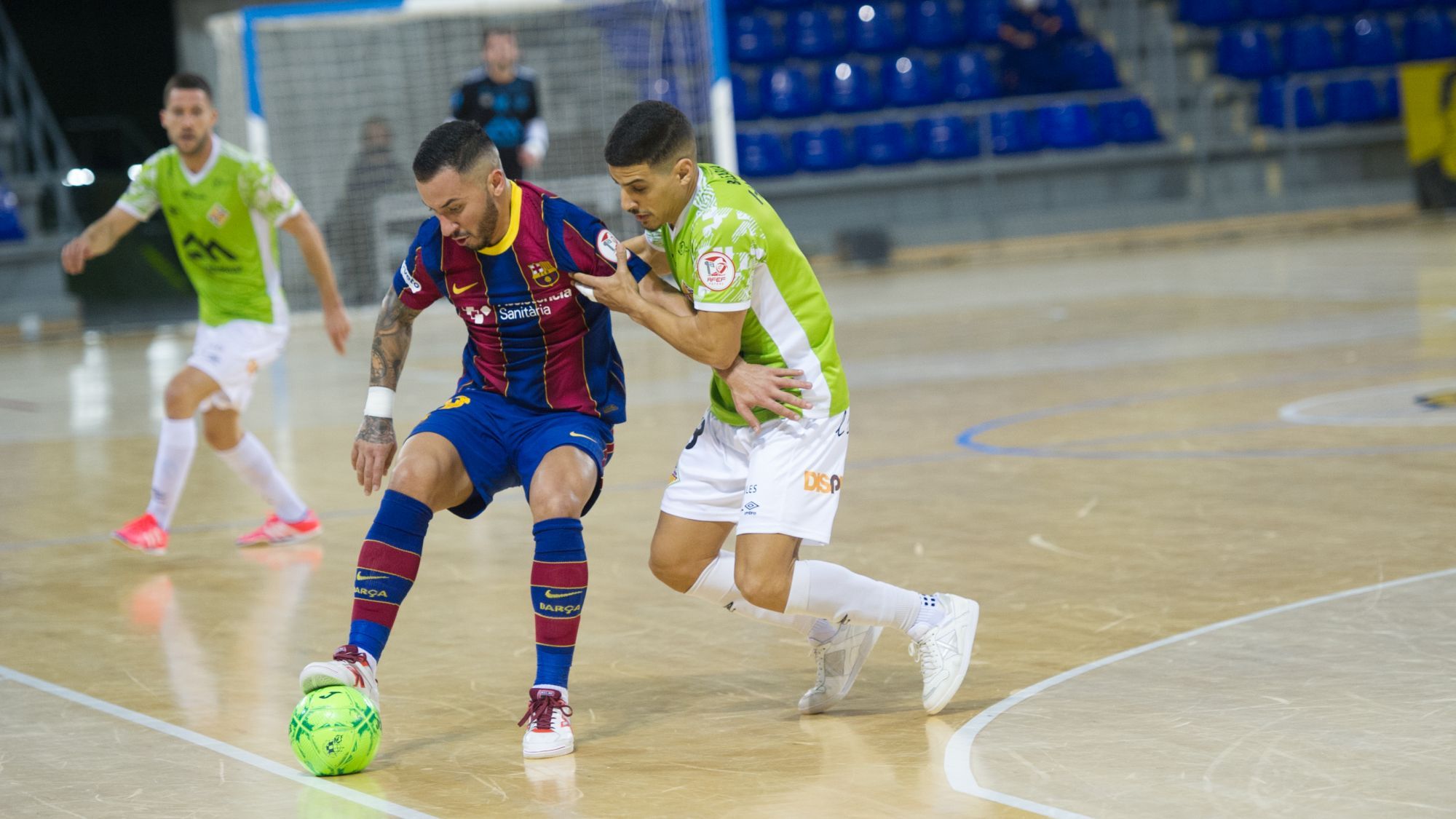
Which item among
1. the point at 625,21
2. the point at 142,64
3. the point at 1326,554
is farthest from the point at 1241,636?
the point at 142,64

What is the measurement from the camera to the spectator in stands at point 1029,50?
22.3 metres

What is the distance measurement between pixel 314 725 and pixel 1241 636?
256 centimetres

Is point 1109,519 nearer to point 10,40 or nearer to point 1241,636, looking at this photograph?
point 1241,636

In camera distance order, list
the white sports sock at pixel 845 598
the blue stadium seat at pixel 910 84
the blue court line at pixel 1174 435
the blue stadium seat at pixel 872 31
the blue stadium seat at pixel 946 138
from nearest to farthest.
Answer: the white sports sock at pixel 845 598 < the blue court line at pixel 1174 435 < the blue stadium seat at pixel 946 138 < the blue stadium seat at pixel 910 84 < the blue stadium seat at pixel 872 31

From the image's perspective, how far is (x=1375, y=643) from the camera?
4559 mm

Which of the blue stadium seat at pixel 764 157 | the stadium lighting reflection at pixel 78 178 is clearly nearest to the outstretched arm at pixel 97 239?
the stadium lighting reflection at pixel 78 178

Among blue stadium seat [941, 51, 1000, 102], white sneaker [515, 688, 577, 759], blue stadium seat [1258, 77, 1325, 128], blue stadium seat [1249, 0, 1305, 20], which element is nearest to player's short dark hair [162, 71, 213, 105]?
white sneaker [515, 688, 577, 759]

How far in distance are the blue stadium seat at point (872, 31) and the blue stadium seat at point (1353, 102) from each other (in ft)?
19.3

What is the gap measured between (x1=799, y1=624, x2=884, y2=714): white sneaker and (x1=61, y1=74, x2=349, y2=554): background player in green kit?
3414 millimetres

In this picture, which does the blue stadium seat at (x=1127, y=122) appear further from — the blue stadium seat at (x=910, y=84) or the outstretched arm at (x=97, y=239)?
the outstretched arm at (x=97, y=239)

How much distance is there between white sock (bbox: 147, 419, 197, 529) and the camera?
7102 mm

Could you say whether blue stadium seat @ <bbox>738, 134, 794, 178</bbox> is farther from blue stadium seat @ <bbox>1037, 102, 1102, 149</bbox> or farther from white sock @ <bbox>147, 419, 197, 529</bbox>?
white sock @ <bbox>147, 419, 197, 529</bbox>

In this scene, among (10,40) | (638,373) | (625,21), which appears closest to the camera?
(638,373)

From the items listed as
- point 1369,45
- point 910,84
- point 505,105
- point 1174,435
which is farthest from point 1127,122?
point 1174,435
